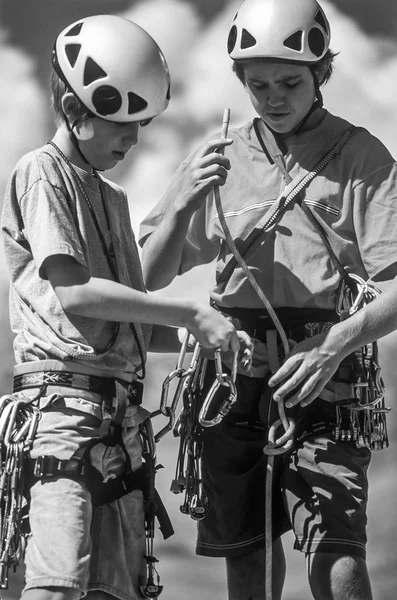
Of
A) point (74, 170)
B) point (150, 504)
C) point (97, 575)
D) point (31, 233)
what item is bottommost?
point (97, 575)

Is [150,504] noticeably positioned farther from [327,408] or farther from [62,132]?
[62,132]

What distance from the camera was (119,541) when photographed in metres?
3.17

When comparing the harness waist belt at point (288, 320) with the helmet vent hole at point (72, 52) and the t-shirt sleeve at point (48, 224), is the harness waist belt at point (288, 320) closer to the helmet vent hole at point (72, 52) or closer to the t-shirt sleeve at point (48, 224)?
the t-shirt sleeve at point (48, 224)

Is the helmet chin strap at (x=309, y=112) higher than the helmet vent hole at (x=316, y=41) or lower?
lower

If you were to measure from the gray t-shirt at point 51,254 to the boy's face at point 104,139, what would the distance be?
61 millimetres

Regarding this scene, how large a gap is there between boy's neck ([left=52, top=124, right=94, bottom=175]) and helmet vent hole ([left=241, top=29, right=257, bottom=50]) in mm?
634

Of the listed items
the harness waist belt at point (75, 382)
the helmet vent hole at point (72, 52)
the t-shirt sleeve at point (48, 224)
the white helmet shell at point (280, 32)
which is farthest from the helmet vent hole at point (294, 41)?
the harness waist belt at point (75, 382)

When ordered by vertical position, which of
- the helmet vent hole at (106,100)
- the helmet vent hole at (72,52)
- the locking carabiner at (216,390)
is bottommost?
the locking carabiner at (216,390)

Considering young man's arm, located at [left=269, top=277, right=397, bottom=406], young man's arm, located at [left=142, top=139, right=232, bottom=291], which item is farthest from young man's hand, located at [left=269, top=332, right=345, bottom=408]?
young man's arm, located at [left=142, top=139, right=232, bottom=291]

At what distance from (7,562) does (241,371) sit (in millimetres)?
911

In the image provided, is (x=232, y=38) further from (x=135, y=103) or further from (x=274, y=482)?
(x=274, y=482)

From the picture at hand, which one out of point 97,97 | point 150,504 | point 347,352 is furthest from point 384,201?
point 150,504

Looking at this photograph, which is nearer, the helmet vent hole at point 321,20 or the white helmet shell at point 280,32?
the white helmet shell at point 280,32

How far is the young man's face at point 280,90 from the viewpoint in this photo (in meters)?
3.49
